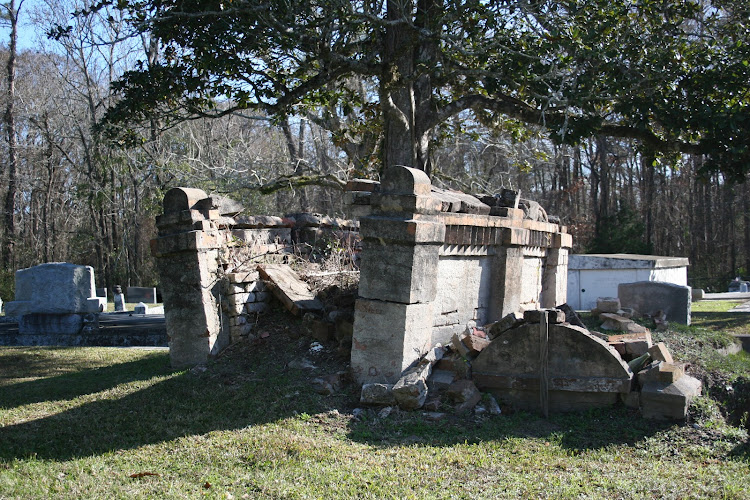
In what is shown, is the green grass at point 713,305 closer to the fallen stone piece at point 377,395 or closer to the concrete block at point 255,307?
the concrete block at point 255,307

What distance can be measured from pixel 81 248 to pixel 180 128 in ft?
28.2

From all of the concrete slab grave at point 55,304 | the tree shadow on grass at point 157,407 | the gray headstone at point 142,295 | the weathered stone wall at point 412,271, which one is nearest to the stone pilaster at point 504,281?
the weathered stone wall at point 412,271

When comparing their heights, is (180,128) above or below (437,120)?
above

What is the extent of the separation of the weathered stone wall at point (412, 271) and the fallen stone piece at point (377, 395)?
22 centimetres

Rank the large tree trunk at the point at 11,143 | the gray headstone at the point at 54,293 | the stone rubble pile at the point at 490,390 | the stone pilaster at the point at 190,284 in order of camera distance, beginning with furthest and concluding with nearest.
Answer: the large tree trunk at the point at 11,143 → the gray headstone at the point at 54,293 → the stone pilaster at the point at 190,284 → the stone rubble pile at the point at 490,390

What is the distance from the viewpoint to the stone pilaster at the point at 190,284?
746cm

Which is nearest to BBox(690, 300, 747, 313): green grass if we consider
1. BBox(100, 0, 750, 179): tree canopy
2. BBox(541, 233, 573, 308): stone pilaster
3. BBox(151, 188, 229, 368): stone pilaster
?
BBox(100, 0, 750, 179): tree canopy

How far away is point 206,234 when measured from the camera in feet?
25.0

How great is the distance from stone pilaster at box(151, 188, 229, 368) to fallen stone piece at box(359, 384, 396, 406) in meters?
2.47

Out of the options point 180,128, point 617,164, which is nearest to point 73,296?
point 180,128

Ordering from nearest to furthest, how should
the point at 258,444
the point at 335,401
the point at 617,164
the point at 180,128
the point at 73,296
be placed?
the point at 258,444 < the point at 335,401 < the point at 73,296 < the point at 180,128 < the point at 617,164

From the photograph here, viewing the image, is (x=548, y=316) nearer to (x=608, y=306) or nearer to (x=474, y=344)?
(x=474, y=344)

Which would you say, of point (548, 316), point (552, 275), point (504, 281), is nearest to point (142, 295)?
point (552, 275)

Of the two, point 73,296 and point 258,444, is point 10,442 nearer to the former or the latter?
point 258,444
